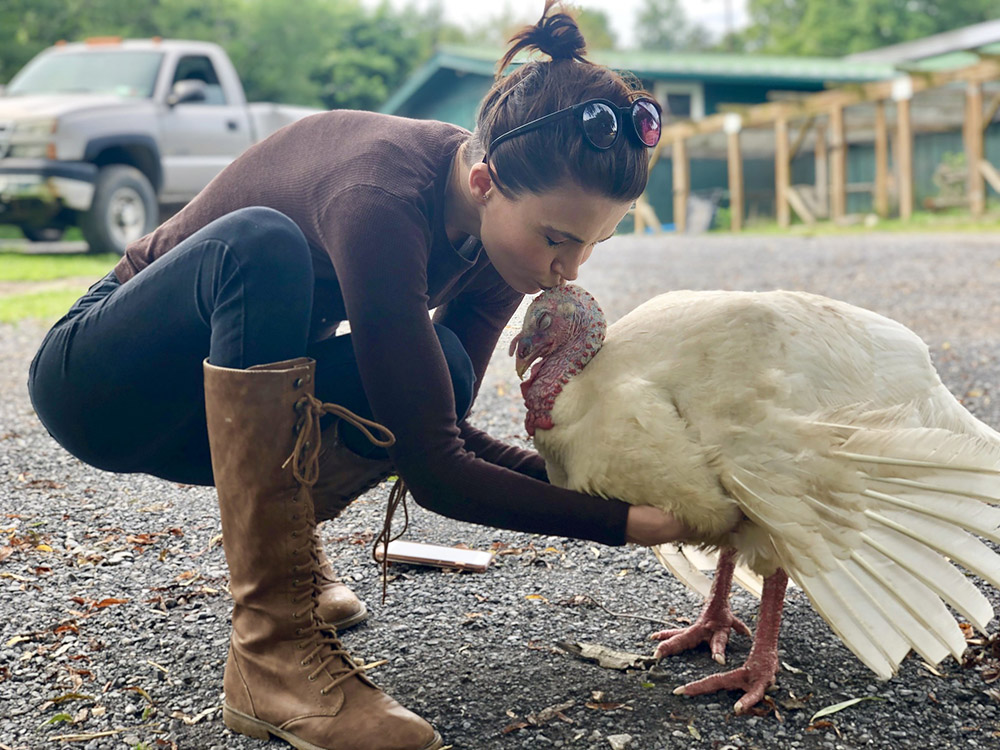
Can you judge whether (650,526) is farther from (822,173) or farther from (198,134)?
(822,173)

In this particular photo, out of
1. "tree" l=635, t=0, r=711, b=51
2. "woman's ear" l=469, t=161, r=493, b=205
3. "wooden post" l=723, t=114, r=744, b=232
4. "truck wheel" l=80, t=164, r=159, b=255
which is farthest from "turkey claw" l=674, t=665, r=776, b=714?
"tree" l=635, t=0, r=711, b=51

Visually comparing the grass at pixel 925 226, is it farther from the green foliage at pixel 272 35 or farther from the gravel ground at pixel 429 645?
the green foliage at pixel 272 35

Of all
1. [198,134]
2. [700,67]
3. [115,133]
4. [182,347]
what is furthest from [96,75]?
[700,67]

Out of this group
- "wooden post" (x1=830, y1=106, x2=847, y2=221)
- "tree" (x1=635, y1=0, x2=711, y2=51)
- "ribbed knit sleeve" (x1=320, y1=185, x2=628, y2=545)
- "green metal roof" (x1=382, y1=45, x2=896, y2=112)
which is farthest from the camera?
"tree" (x1=635, y1=0, x2=711, y2=51)

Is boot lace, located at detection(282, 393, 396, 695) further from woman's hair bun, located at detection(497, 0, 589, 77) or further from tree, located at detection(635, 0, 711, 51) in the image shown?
tree, located at detection(635, 0, 711, 51)

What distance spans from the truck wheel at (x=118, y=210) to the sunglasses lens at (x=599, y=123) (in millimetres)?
8789

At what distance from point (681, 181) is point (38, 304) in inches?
470

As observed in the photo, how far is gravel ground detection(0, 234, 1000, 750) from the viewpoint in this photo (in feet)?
6.39

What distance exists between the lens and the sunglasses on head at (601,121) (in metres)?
1.84

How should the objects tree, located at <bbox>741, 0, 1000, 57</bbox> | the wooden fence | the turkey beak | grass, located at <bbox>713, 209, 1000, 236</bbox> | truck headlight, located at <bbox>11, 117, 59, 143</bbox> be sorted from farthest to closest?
tree, located at <bbox>741, 0, 1000, 57</bbox> < the wooden fence < grass, located at <bbox>713, 209, 1000, 236</bbox> < truck headlight, located at <bbox>11, 117, 59, 143</bbox> < the turkey beak

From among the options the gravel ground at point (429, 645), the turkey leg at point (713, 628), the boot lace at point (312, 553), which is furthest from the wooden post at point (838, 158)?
the boot lace at point (312, 553)

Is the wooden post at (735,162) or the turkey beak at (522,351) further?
the wooden post at (735,162)

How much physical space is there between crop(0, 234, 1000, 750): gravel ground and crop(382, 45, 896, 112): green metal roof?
15859mm

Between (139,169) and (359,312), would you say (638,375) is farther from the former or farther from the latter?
(139,169)
